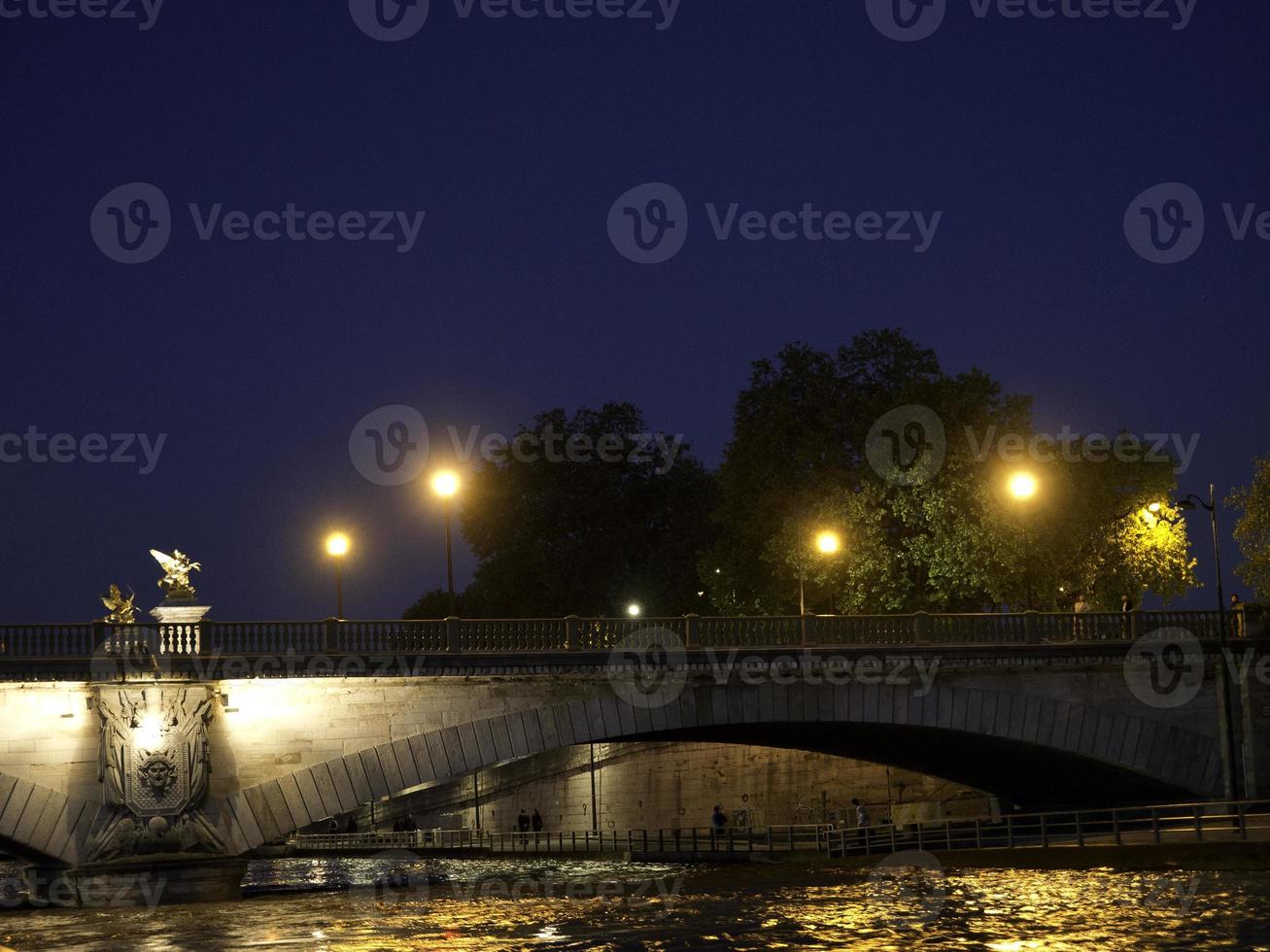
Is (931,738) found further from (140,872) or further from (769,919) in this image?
(140,872)

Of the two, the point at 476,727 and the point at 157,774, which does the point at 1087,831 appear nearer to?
the point at 476,727

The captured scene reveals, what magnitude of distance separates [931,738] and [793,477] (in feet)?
50.0

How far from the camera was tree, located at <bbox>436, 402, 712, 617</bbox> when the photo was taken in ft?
262

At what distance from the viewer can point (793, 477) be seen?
5844 centimetres

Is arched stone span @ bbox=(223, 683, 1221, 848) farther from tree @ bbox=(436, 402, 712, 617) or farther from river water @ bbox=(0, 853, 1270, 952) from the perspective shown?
tree @ bbox=(436, 402, 712, 617)

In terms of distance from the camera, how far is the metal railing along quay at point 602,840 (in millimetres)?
48344

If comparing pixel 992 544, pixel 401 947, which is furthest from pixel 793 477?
pixel 401 947

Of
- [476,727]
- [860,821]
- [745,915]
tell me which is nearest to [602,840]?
[860,821]

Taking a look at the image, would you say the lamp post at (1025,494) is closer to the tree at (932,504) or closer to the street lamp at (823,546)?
the tree at (932,504)

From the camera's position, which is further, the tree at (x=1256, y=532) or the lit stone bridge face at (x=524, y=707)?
the tree at (x=1256, y=532)

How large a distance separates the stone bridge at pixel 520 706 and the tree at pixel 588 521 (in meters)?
31.8

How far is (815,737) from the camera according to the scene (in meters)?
47.4

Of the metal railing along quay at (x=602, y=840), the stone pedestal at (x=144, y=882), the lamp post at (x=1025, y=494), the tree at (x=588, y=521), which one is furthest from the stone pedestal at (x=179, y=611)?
the tree at (x=588, y=521)

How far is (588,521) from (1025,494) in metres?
38.5
